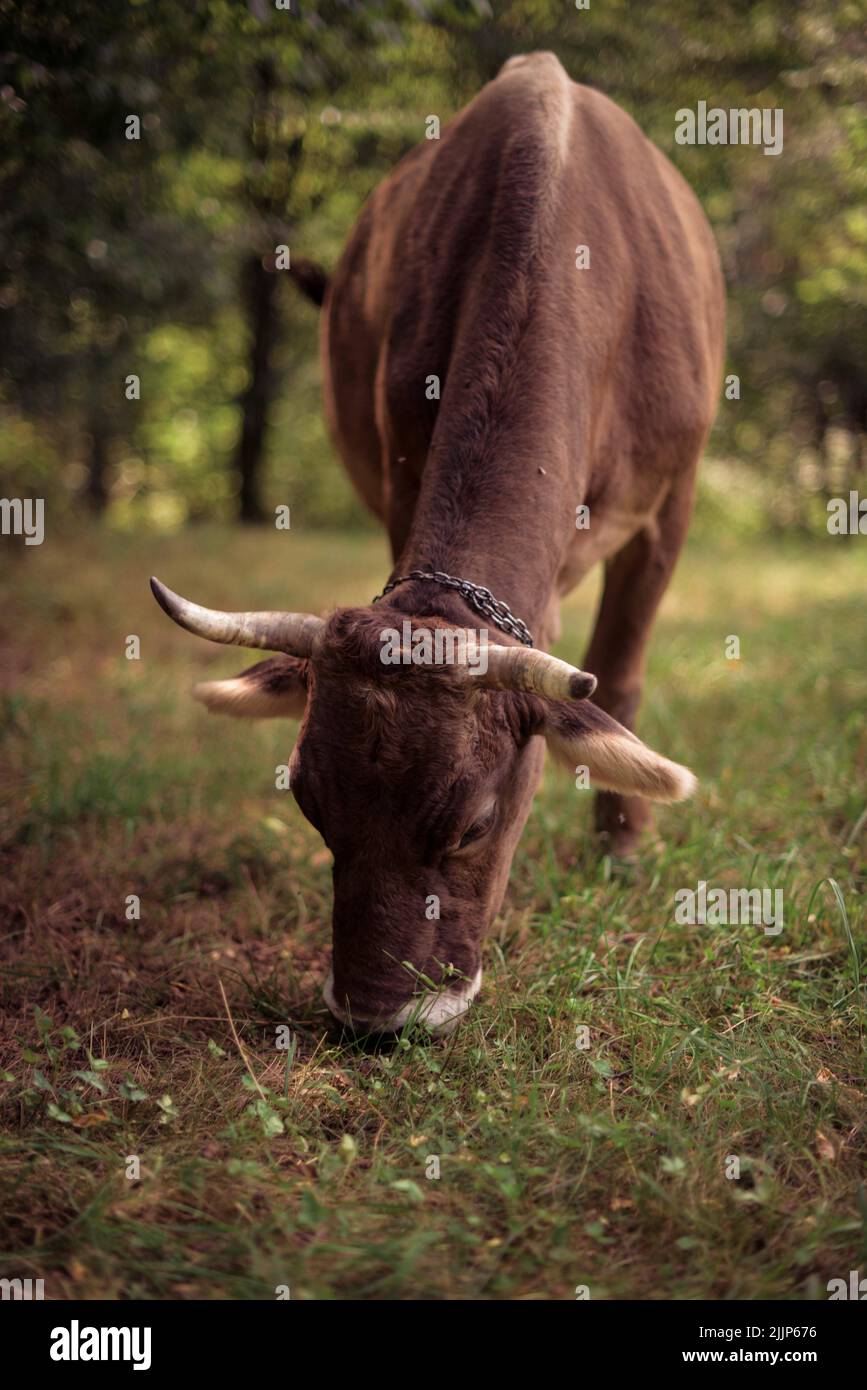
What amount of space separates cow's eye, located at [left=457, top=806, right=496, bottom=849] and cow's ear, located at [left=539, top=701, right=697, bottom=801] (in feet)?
0.97

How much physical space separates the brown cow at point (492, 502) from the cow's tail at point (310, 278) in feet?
3.55

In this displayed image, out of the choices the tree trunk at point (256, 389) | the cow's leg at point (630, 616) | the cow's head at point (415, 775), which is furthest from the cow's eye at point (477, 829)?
the tree trunk at point (256, 389)

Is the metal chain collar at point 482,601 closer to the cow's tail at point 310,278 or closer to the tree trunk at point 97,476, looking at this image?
the cow's tail at point 310,278

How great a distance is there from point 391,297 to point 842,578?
6.69m

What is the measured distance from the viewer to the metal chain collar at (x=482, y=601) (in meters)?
3.21

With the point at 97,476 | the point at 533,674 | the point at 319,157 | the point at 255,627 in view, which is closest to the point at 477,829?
the point at 533,674

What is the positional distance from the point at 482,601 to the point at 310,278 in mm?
4124

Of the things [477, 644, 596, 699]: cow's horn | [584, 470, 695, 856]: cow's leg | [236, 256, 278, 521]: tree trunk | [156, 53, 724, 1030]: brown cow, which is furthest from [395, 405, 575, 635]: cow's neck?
[236, 256, 278, 521]: tree trunk

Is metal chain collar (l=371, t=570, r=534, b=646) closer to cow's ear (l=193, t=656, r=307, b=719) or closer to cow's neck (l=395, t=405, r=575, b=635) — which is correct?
cow's neck (l=395, t=405, r=575, b=635)

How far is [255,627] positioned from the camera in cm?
321

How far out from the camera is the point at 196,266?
422 inches

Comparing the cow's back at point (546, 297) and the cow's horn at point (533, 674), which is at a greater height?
the cow's back at point (546, 297)

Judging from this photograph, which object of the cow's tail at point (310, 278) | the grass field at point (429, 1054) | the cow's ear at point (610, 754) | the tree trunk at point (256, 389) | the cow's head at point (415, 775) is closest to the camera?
the grass field at point (429, 1054)
